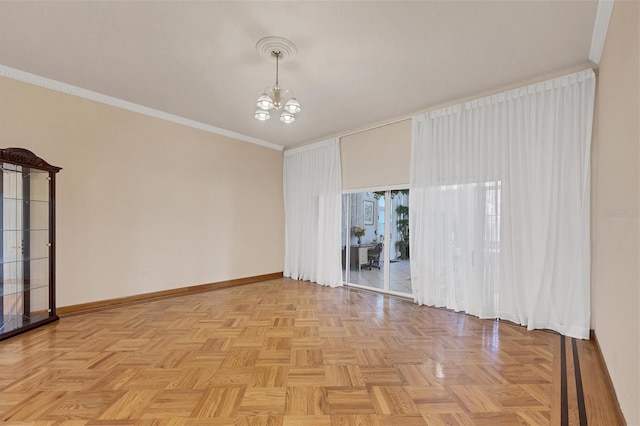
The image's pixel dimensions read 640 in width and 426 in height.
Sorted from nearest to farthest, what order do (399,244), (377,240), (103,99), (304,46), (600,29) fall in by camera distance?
(600,29) < (304,46) < (103,99) < (399,244) < (377,240)

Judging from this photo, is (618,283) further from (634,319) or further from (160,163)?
(160,163)

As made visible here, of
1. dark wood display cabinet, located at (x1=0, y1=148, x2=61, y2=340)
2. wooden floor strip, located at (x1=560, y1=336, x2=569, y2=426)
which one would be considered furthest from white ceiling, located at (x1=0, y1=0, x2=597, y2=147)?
wooden floor strip, located at (x1=560, y1=336, x2=569, y2=426)

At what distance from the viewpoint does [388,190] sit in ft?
16.3

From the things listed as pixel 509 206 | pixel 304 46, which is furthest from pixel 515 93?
pixel 304 46

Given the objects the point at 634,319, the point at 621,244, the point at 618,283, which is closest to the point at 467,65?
the point at 621,244

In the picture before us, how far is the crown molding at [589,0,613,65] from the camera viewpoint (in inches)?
89.2

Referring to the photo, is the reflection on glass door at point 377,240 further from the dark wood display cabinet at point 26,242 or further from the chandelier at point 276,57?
the dark wood display cabinet at point 26,242

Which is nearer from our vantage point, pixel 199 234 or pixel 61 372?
pixel 61 372

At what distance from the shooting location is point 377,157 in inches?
197

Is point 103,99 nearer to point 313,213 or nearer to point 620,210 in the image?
point 313,213

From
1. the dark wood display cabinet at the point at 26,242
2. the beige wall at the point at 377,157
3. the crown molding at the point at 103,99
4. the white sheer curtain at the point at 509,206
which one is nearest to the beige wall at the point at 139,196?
the crown molding at the point at 103,99

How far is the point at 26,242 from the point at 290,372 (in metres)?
3.35

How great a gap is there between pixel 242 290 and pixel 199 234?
1234 mm

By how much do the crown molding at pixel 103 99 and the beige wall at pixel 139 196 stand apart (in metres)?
0.06
